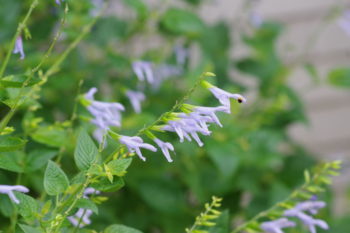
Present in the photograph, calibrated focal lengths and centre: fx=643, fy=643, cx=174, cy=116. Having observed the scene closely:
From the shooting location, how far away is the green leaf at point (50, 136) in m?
1.13

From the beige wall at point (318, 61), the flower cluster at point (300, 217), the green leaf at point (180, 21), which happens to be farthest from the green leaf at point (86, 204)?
the beige wall at point (318, 61)

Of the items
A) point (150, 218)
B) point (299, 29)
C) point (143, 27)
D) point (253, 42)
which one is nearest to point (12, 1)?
point (143, 27)

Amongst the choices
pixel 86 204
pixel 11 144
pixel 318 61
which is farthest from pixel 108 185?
pixel 318 61

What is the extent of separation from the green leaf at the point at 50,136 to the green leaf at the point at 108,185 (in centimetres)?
27

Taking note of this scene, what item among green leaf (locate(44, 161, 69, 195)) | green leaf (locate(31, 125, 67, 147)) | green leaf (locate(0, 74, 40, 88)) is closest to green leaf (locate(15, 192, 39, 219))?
green leaf (locate(44, 161, 69, 195))

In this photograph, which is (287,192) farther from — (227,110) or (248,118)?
(227,110)

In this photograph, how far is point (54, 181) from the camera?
88 centimetres

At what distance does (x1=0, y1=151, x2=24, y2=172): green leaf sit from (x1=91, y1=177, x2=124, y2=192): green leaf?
15 centimetres

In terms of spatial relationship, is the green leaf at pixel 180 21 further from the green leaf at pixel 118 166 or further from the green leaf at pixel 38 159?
the green leaf at pixel 118 166

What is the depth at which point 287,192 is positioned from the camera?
183 centimetres

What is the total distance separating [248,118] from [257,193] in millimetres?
374

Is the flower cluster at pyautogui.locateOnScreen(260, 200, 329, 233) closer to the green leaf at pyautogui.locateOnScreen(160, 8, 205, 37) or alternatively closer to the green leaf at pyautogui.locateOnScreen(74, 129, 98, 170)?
the green leaf at pyautogui.locateOnScreen(74, 129, 98, 170)

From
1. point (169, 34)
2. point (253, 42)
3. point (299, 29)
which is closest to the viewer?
point (169, 34)

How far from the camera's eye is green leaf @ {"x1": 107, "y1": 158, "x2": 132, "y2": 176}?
2.75 ft
